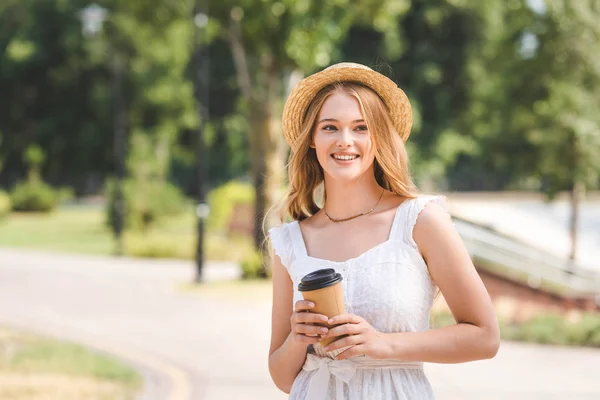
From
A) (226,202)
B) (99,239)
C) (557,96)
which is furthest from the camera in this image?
(99,239)

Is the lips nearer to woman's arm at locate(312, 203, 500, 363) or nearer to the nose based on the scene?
the nose

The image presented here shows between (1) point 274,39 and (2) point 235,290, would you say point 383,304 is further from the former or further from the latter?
(1) point 274,39

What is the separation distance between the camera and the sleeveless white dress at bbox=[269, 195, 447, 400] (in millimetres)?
2672

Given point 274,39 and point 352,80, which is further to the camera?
point 274,39

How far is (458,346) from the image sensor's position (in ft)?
8.70

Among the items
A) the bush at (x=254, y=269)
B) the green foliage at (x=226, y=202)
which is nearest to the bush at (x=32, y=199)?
the green foliage at (x=226, y=202)

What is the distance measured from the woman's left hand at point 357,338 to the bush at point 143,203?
2949 cm

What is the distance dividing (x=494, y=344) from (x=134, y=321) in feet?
37.9

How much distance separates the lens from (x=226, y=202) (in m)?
33.2

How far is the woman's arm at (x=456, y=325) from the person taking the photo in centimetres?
264

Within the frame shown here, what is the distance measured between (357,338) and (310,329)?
133 mm

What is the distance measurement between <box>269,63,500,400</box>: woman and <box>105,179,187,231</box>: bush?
95.4ft

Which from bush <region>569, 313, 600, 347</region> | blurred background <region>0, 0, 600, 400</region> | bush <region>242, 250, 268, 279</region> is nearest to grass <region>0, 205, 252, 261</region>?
blurred background <region>0, 0, 600, 400</region>

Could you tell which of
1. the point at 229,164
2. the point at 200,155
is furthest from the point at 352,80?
the point at 229,164
